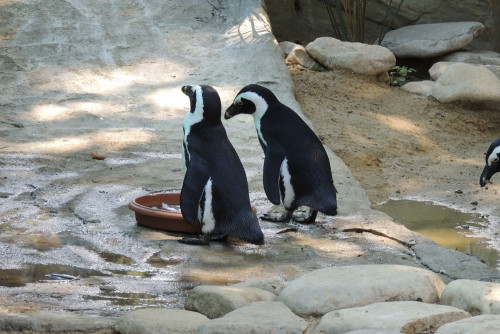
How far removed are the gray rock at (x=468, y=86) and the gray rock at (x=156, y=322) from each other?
662 cm

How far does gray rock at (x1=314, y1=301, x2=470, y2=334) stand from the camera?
3.21m

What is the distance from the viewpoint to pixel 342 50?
9.79 metres

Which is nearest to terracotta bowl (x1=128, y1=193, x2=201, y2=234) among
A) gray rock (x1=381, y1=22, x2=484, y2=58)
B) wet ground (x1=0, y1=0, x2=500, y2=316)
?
wet ground (x1=0, y1=0, x2=500, y2=316)

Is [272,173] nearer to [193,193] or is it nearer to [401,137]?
[193,193]

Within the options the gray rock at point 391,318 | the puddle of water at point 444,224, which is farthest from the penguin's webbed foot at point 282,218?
the gray rock at point 391,318

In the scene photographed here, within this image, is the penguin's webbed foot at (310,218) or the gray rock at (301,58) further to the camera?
the gray rock at (301,58)

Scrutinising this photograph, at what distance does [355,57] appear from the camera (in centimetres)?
970

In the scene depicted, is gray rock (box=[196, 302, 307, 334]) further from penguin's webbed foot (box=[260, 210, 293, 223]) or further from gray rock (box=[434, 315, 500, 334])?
penguin's webbed foot (box=[260, 210, 293, 223])

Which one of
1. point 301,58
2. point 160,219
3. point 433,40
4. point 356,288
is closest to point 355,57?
point 301,58

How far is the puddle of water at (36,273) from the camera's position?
396 cm

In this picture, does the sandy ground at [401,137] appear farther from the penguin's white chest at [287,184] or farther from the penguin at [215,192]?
the penguin at [215,192]

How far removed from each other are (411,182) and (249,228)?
8.97 ft

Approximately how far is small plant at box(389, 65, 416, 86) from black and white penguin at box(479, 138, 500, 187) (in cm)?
398

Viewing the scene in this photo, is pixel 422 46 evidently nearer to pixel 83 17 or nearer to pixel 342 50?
pixel 342 50
